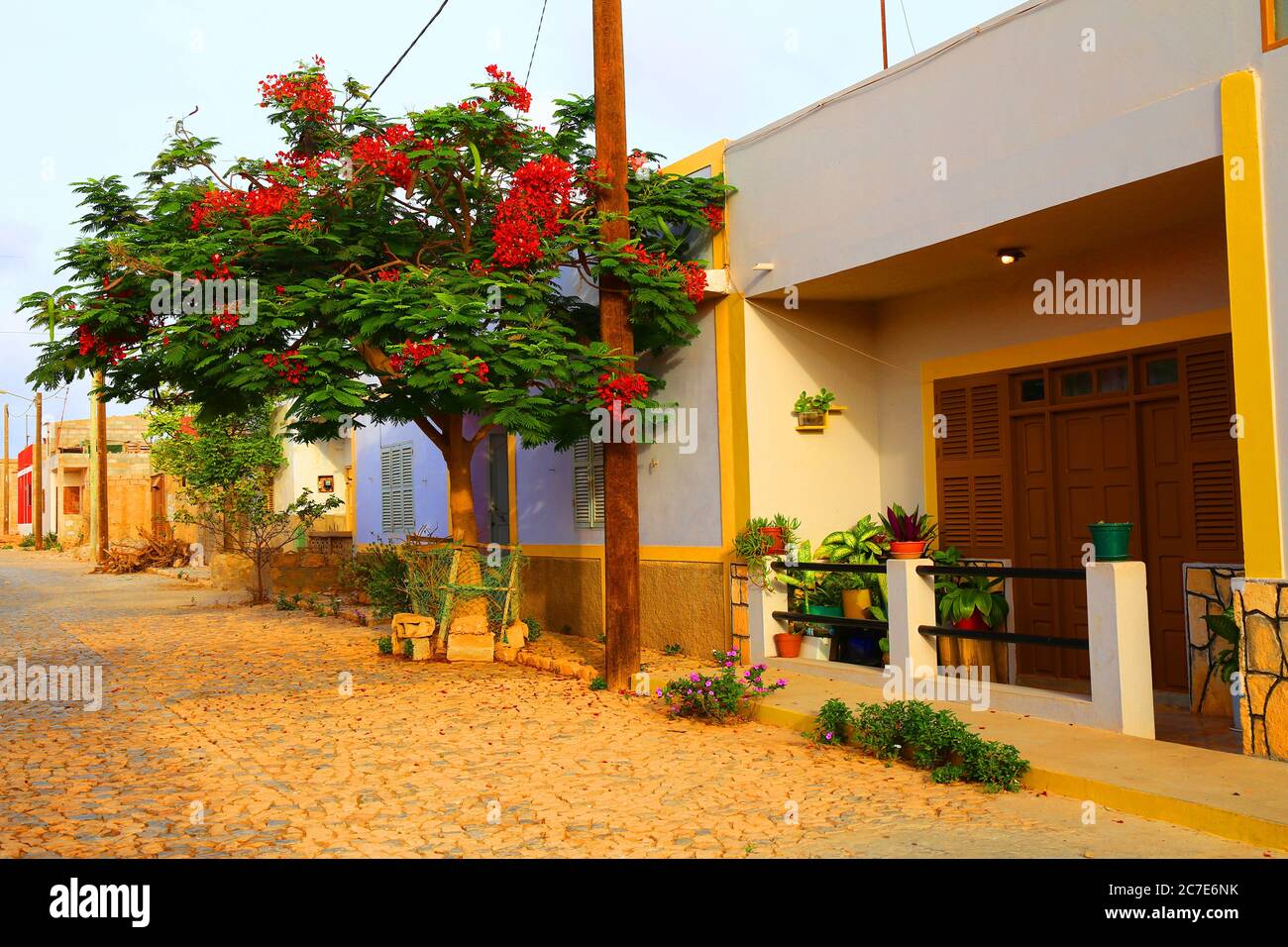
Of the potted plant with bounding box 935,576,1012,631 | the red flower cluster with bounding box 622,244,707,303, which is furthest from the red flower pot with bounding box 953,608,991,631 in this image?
the red flower cluster with bounding box 622,244,707,303

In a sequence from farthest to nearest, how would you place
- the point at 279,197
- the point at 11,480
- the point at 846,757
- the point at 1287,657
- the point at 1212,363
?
the point at 11,480 < the point at 279,197 < the point at 1212,363 < the point at 846,757 < the point at 1287,657

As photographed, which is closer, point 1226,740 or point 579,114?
point 1226,740

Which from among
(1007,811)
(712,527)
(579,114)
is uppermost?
(579,114)

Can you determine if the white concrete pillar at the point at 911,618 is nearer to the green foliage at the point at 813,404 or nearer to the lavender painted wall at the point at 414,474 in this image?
the green foliage at the point at 813,404

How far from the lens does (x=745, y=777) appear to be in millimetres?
7020

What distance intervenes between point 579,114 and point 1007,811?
796 centimetres

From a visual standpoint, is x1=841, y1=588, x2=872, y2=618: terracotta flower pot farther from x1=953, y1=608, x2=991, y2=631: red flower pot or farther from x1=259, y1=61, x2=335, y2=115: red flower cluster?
x1=259, y1=61, x2=335, y2=115: red flower cluster

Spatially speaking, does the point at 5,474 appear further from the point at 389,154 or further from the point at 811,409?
the point at 811,409

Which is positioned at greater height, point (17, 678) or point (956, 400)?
point (956, 400)

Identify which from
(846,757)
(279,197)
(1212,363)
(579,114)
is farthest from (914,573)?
(279,197)

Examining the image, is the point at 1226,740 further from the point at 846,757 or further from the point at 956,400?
the point at 956,400

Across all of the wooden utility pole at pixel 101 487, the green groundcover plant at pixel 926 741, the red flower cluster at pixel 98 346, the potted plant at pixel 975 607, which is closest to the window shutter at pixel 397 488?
the red flower cluster at pixel 98 346

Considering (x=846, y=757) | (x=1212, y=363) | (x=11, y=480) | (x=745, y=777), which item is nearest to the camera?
(x=745, y=777)

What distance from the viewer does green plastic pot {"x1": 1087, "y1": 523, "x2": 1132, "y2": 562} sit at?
744 centimetres
